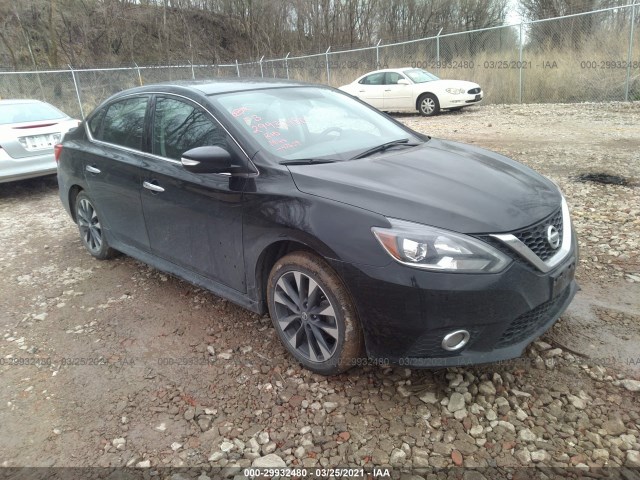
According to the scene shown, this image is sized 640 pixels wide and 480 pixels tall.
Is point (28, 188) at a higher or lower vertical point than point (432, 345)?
higher

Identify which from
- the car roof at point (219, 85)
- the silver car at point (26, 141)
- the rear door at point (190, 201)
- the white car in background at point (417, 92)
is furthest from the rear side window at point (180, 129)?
the white car in background at point (417, 92)

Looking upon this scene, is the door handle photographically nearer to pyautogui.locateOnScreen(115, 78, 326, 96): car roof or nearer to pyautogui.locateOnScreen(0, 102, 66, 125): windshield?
pyautogui.locateOnScreen(115, 78, 326, 96): car roof

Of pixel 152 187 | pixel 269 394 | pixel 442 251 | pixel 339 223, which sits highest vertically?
pixel 152 187

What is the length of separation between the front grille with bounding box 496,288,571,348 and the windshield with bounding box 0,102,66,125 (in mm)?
7684

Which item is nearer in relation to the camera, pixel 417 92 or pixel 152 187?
pixel 152 187

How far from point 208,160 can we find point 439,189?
133cm

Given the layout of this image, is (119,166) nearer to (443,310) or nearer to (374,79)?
(443,310)

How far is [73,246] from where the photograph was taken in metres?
5.18

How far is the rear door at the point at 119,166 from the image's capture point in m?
3.68

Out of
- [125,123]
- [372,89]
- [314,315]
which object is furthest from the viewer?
[372,89]

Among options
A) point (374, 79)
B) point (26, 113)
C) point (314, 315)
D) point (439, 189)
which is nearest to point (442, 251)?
point (439, 189)

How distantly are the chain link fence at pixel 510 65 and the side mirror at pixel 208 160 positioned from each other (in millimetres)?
13494

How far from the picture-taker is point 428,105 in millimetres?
14008

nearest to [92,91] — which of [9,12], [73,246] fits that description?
[9,12]
